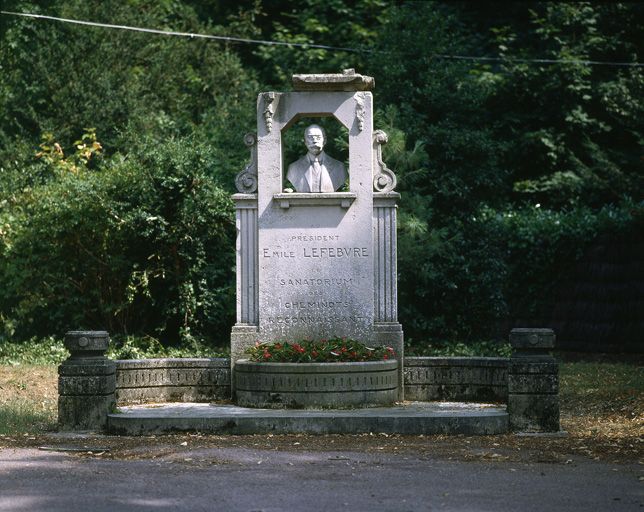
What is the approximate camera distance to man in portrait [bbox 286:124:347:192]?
12.4 m

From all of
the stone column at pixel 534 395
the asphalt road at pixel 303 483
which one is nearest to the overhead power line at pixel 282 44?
the stone column at pixel 534 395

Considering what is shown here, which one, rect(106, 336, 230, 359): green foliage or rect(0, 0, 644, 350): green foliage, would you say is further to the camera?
rect(0, 0, 644, 350): green foliage

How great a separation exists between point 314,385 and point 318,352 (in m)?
0.41

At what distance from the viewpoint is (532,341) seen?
10422mm

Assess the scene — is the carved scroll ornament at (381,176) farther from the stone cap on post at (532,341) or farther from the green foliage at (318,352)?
the stone cap on post at (532,341)

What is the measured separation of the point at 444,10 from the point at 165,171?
39.0ft

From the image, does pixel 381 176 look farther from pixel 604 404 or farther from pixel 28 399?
pixel 28 399

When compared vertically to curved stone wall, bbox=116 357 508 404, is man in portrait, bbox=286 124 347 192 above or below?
above

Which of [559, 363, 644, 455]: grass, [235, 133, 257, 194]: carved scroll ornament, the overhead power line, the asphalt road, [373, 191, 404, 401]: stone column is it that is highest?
the overhead power line

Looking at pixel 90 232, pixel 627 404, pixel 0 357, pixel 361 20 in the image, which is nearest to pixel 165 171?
pixel 90 232

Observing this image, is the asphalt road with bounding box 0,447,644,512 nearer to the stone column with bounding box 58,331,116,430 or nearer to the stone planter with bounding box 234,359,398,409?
the stone column with bounding box 58,331,116,430

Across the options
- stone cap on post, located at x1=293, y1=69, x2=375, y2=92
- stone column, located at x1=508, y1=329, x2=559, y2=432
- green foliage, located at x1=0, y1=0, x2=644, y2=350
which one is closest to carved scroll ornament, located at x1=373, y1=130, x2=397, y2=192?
stone cap on post, located at x1=293, y1=69, x2=375, y2=92

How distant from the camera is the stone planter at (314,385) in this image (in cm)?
1120

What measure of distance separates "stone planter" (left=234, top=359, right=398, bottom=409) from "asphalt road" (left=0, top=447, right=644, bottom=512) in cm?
201
